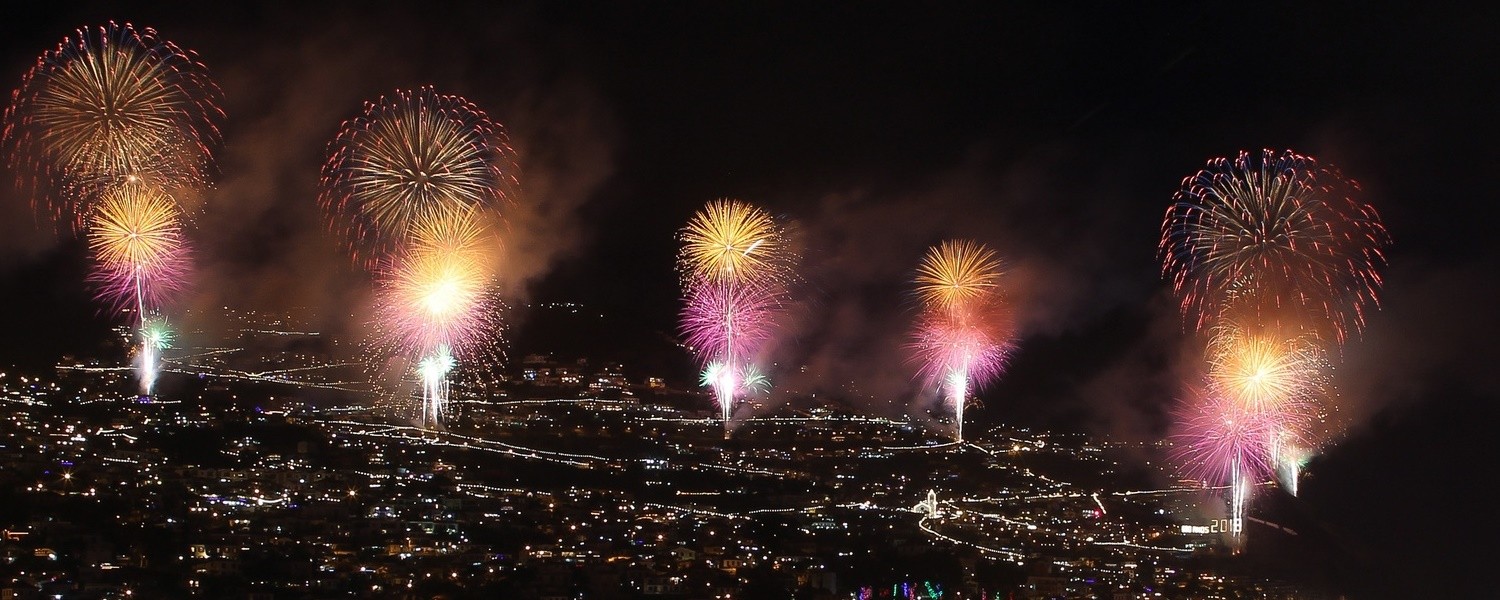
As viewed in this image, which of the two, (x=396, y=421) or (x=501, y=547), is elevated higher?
(x=396, y=421)

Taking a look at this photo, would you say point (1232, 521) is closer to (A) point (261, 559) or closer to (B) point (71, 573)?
(A) point (261, 559)

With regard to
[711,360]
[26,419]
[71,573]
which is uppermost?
[711,360]

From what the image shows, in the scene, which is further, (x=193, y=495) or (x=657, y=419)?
(x=657, y=419)

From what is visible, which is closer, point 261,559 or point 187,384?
point 261,559

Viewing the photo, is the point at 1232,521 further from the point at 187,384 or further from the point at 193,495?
the point at 187,384

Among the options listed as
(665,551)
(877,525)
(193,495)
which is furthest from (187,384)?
(877,525)

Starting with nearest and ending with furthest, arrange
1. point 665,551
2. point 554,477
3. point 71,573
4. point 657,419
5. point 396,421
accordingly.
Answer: point 71,573 < point 665,551 < point 554,477 < point 396,421 < point 657,419

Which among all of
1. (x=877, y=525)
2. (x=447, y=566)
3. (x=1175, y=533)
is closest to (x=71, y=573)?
(x=447, y=566)

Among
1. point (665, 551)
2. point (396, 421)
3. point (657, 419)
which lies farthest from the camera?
point (657, 419)

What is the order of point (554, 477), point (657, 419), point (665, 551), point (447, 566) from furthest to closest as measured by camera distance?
point (657, 419)
point (554, 477)
point (665, 551)
point (447, 566)
